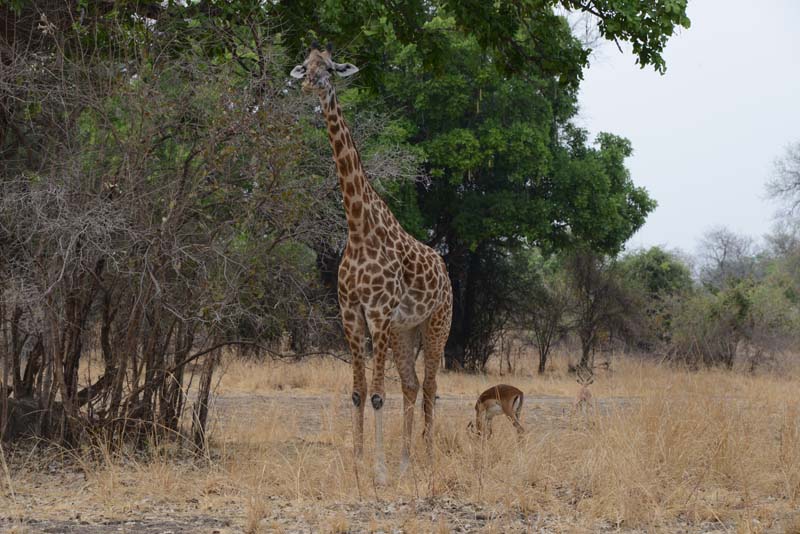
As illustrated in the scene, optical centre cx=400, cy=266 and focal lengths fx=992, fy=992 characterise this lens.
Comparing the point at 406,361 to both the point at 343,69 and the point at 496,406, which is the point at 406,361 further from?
the point at 343,69

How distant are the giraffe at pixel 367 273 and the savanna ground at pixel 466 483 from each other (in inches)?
18.4

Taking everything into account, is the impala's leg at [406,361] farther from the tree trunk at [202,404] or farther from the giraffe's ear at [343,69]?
the giraffe's ear at [343,69]

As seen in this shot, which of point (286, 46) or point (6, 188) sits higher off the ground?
point (286, 46)

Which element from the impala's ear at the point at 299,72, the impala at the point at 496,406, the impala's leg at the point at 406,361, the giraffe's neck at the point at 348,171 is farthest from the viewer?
the impala at the point at 496,406

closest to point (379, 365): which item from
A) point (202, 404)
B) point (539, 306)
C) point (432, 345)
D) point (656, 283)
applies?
point (432, 345)

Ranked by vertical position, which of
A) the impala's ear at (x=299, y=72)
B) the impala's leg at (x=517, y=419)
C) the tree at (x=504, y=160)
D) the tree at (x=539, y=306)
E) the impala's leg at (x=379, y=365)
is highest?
the tree at (x=504, y=160)

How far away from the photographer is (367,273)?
793cm

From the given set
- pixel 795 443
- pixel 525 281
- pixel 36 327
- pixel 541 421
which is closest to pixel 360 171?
pixel 36 327

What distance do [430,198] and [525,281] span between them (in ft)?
14.6

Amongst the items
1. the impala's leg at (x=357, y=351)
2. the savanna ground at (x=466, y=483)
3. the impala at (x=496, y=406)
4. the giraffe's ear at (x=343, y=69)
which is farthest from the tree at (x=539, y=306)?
the giraffe's ear at (x=343, y=69)

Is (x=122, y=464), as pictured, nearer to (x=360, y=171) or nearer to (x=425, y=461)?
(x=425, y=461)

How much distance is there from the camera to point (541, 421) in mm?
12844

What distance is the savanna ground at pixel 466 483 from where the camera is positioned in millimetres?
6543

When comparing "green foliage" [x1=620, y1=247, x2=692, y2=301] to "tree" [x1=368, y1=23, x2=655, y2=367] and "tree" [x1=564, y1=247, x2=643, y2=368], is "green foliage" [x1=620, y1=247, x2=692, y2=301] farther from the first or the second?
"tree" [x1=368, y1=23, x2=655, y2=367]
